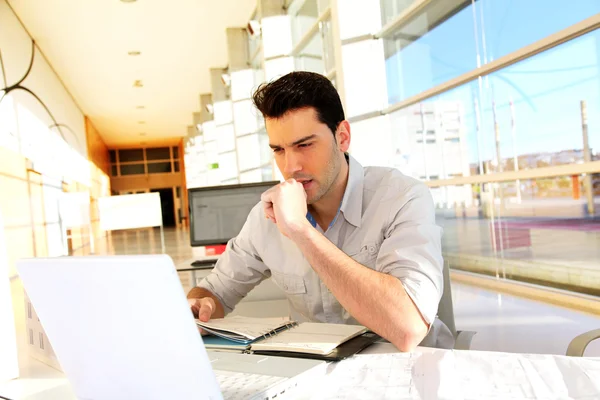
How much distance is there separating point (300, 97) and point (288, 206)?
15.7 inches

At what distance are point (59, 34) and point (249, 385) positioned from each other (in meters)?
11.3

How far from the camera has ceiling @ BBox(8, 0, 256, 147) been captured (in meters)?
9.71

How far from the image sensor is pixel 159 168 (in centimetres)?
3241

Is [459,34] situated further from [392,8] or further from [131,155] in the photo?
[131,155]

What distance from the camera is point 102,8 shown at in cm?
955

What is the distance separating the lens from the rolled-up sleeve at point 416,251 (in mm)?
1326

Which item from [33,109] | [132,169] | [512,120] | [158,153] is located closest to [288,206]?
[512,120]

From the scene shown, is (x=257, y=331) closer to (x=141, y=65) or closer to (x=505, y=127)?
(x=505, y=127)

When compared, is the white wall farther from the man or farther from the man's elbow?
the man's elbow

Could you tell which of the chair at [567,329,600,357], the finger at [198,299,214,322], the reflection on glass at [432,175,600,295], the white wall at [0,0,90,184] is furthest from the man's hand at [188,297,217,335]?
the white wall at [0,0,90,184]

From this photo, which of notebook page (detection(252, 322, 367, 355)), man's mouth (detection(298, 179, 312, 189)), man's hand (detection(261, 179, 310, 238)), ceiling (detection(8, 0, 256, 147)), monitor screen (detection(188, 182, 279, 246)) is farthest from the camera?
ceiling (detection(8, 0, 256, 147))

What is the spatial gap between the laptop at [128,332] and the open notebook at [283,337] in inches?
5.9

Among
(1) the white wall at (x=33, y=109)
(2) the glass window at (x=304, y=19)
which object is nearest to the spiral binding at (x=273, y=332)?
(2) the glass window at (x=304, y=19)

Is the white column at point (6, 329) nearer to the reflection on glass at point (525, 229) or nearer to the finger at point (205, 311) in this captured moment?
the finger at point (205, 311)
